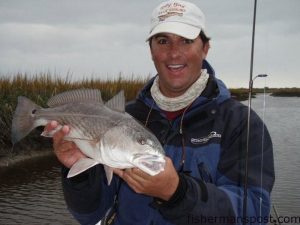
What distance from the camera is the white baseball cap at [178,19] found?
3.61 meters

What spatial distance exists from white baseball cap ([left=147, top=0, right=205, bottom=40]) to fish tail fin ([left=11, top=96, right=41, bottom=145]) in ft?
4.47

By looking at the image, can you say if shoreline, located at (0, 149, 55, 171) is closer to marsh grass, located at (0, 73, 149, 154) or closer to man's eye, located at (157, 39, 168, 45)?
marsh grass, located at (0, 73, 149, 154)

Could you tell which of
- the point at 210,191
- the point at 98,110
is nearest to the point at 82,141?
the point at 98,110

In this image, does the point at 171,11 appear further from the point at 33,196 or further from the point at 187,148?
the point at 33,196

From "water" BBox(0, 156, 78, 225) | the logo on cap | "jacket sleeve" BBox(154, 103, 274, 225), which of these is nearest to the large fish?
"jacket sleeve" BBox(154, 103, 274, 225)

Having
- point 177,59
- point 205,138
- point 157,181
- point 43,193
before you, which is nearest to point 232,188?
point 205,138

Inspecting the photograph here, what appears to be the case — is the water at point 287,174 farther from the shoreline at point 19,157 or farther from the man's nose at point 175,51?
the shoreline at point 19,157

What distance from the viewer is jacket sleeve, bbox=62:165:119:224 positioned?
11.7 ft

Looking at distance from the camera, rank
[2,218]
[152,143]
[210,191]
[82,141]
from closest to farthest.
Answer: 1. [152,143]
2. [210,191]
3. [82,141]
4. [2,218]

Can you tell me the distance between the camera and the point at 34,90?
15.4m

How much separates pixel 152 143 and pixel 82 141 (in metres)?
0.81

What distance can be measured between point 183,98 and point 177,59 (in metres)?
0.37

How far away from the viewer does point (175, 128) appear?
3557 millimetres

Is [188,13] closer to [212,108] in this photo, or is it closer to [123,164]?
[212,108]
